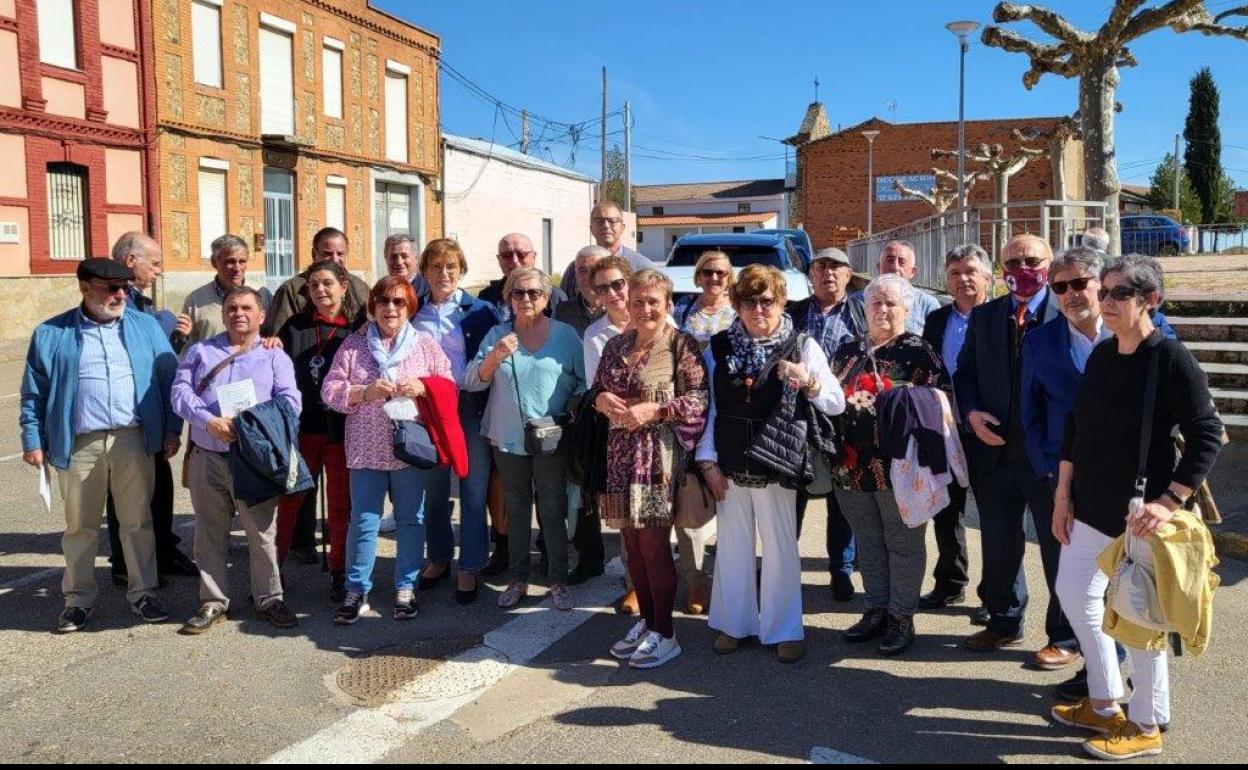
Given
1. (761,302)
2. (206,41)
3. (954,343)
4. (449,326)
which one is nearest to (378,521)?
(449,326)

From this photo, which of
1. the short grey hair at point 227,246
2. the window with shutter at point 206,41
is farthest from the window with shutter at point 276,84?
the short grey hair at point 227,246

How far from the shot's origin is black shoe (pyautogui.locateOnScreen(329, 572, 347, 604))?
5.40 meters

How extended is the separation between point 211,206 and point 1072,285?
2133 cm

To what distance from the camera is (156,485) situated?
5.90m

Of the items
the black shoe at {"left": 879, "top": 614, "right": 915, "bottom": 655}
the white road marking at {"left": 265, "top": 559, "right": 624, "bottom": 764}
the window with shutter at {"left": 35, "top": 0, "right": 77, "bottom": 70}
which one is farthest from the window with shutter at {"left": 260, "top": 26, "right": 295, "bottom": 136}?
the black shoe at {"left": 879, "top": 614, "right": 915, "bottom": 655}

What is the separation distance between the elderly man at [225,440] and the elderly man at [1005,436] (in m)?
3.37

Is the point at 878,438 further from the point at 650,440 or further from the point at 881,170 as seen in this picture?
the point at 881,170

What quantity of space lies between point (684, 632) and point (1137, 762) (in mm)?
2076

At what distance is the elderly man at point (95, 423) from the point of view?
4969 mm

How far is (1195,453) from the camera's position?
135 inches

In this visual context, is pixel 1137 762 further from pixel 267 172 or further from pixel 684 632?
pixel 267 172

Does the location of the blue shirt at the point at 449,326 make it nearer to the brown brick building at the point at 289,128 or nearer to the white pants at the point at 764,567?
the white pants at the point at 764,567

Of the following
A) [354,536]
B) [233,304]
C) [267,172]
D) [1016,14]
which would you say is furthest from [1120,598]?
[267,172]

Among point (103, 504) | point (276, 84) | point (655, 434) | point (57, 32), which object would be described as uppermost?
point (276, 84)
